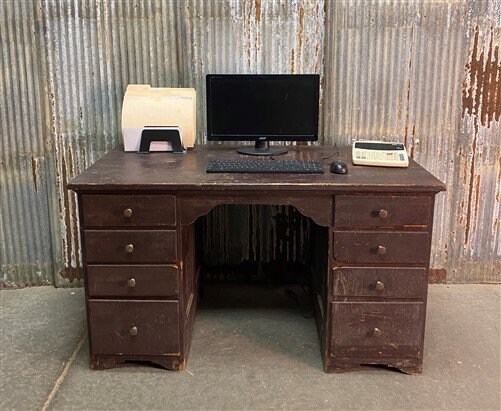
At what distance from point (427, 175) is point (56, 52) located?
6.62ft

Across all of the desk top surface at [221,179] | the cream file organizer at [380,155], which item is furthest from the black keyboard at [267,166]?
the cream file organizer at [380,155]

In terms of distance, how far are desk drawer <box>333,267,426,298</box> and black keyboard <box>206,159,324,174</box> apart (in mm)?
442

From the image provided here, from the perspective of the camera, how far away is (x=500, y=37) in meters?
3.04

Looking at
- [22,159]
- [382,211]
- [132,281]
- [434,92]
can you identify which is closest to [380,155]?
[382,211]

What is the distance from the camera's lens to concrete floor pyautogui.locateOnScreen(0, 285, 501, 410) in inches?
89.7

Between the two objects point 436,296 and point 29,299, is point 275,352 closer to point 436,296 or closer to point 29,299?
point 436,296

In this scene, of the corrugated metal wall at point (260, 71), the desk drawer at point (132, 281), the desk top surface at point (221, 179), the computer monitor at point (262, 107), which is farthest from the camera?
the corrugated metal wall at point (260, 71)

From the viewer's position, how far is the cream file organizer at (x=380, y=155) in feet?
8.38

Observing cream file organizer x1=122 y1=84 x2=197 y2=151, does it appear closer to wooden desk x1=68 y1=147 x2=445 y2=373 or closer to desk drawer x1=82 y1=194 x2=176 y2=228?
wooden desk x1=68 y1=147 x2=445 y2=373

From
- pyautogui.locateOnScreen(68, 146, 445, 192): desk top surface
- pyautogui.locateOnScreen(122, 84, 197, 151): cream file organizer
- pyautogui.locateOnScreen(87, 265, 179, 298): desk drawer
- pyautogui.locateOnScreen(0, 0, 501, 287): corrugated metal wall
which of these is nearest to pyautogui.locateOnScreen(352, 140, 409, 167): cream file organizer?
pyautogui.locateOnScreen(68, 146, 445, 192): desk top surface

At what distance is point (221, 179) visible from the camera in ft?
7.64

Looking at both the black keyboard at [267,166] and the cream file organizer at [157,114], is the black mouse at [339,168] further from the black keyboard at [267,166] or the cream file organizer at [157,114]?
the cream file organizer at [157,114]

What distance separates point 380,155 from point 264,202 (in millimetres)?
634

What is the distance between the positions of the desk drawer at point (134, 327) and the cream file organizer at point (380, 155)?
1047 mm
